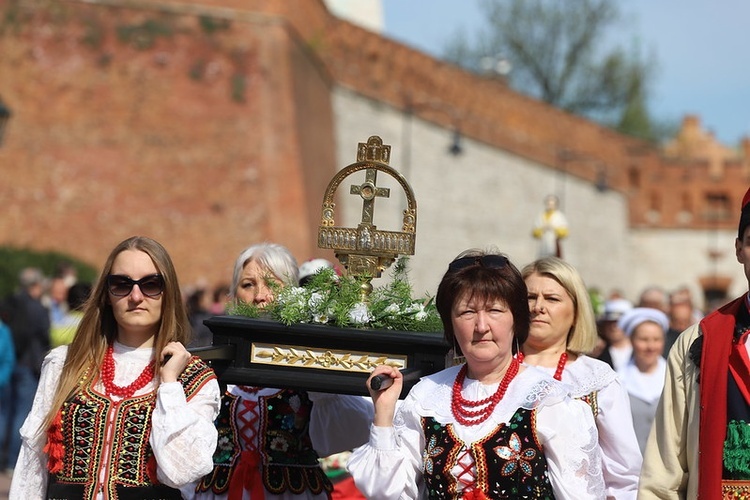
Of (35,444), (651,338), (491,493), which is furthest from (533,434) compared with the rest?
(651,338)

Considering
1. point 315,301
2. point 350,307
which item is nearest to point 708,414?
point 350,307

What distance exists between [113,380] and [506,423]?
4.27ft

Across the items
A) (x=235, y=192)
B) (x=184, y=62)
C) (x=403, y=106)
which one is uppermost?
(x=403, y=106)

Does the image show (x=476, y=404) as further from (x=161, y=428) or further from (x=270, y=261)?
(x=270, y=261)

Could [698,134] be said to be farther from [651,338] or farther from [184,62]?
[651,338]

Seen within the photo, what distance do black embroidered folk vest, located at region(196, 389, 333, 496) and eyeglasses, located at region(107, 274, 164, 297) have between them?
933 millimetres

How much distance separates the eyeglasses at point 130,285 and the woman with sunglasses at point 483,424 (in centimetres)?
82

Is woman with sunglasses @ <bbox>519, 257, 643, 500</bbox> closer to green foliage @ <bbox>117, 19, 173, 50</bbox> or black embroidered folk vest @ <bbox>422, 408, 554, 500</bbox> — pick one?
black embroidered folk vest @ <bbox>422, 408, 554, 500</bbox>

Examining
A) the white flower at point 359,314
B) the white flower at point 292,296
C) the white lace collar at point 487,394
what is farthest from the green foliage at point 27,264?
the white lace collar at point 487,394

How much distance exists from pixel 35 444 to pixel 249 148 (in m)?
18.6

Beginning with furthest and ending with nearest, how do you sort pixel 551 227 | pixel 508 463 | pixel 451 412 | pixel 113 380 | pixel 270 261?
pixel 551 227 → pixel 270 261 → pixel 113 380 → pixel 451 412 → pixel 508 463

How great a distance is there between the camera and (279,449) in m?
5.07

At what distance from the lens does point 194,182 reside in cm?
2234

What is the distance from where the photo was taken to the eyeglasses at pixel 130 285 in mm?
4316
